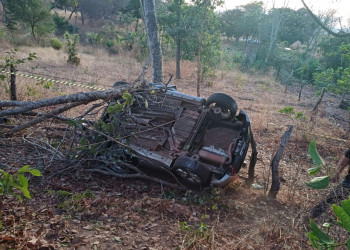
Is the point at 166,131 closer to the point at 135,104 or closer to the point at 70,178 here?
the point at 135,104

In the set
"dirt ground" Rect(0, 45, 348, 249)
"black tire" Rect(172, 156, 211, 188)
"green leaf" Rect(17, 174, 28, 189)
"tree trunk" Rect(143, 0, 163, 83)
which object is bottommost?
"dirt ground" Rect(0, 45, 348, 249)

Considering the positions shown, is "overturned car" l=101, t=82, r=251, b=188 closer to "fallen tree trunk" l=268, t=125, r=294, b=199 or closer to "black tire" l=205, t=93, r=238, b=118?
"black tire" l=205, t=93, r=238, b=118

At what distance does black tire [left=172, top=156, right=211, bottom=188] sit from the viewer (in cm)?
380

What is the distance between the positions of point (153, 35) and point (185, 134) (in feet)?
18.2

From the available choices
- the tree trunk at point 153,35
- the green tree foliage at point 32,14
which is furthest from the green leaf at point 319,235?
the green tree foliage at point 32,14

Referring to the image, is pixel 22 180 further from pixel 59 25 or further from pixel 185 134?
pixel 59 25

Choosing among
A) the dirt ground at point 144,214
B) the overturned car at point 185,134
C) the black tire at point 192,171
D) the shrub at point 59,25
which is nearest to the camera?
the dirt ground at point 144,214

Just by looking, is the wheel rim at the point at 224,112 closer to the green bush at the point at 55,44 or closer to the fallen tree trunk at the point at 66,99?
the fallen tree trunk at the point at 66,99

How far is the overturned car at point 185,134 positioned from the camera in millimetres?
4016

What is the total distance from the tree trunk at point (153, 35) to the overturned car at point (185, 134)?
4416 mm

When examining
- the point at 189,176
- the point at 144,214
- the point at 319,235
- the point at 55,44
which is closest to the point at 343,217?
the point at 319,235

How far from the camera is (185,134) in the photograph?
4504 mm

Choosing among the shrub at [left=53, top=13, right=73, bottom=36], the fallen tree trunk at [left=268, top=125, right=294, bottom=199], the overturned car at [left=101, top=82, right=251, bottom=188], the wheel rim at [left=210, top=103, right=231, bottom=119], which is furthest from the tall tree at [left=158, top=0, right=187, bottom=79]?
the shrub at [left=53, top=13, right=73, bottom=36]

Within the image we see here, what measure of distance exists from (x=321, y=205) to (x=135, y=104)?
3.15 m
